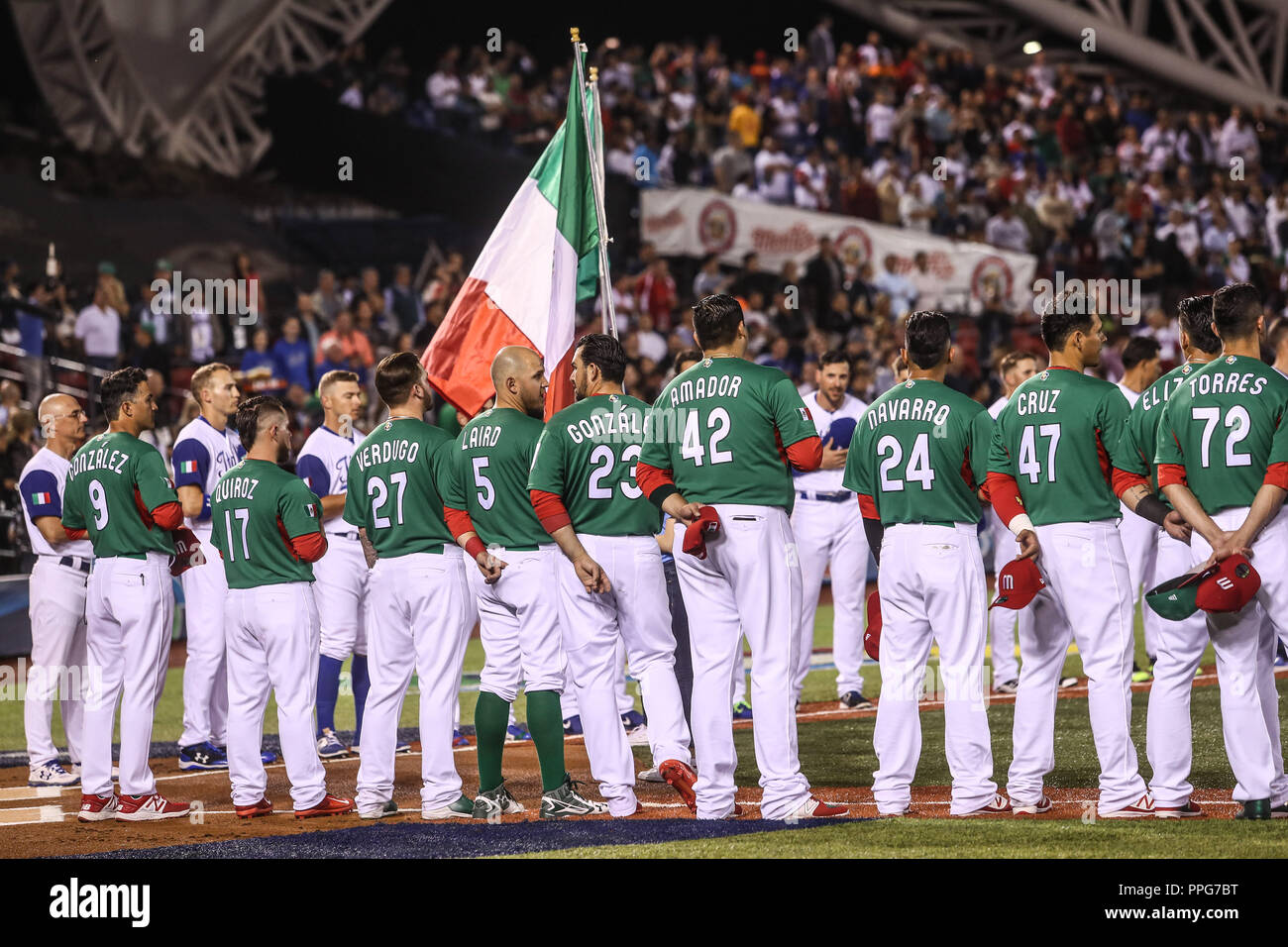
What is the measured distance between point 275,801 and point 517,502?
2.38m

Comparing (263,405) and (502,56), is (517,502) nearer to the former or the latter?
(263,405)

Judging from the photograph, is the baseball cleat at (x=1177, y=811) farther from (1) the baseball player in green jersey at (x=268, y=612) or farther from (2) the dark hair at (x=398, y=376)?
(2) the dark hair at (x=398, y=376)

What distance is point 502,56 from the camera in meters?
29.0

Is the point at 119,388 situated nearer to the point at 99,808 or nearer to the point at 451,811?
the point at 99,808

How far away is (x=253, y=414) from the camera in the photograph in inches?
330

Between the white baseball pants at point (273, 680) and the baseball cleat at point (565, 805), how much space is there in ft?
4.04

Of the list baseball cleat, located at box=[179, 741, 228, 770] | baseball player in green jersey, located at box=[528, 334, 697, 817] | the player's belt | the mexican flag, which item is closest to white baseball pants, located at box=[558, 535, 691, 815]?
baseball player in green jersey, located at box=[528, 334, 697, 817]

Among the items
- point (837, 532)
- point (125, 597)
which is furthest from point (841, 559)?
point (125, 597)

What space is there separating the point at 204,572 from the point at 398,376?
2.37m
